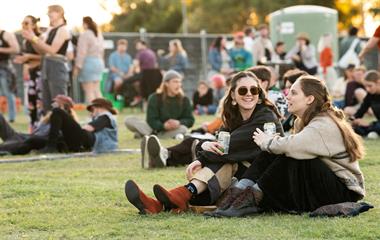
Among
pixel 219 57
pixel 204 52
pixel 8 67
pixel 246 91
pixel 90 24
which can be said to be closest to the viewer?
pixel 246 91

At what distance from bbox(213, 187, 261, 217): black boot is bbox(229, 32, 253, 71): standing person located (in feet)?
51.2

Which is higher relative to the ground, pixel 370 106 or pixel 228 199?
pixel 228 199

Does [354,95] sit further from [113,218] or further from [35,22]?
[113,218]

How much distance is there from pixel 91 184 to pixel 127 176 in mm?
936

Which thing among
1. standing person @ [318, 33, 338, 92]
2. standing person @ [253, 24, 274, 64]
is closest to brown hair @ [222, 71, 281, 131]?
standing person @ [253, 24, 274, 64]

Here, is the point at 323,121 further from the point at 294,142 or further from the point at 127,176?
the point at 127,176

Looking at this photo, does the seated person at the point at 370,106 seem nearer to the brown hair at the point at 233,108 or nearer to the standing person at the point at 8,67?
the standing person at the point at 8,67

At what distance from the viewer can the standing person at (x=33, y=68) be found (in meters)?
15.1

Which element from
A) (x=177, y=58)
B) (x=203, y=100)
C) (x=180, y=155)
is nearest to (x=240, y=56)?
(x=203, y=100)

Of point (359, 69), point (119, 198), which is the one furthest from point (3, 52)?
point (119, 198)

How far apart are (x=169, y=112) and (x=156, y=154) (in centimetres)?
362

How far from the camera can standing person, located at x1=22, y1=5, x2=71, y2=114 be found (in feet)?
47.6

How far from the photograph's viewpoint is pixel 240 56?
2317 cm

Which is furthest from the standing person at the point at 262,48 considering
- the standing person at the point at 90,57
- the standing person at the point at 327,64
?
the standing person at the point at 90,57
